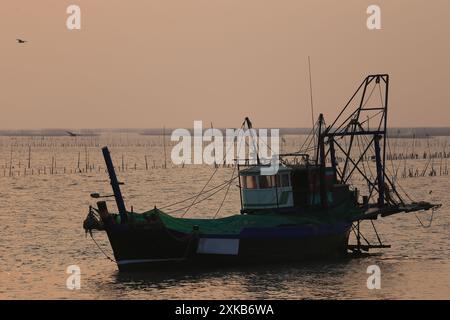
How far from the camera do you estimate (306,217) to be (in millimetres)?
64125

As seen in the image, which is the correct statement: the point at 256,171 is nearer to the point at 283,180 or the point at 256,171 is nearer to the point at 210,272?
the point at 283,180

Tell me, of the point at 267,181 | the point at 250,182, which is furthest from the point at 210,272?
the point at 267,181

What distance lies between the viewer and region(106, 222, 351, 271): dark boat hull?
58.2 metres

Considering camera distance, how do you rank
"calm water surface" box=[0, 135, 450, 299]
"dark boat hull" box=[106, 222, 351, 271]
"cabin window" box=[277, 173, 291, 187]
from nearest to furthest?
"calm water surface" box=[0, 135, 450, 299], "dark boat hull" box=[106, 222, 351, 271], "cabin window" box=[277, 173, 291, 187]

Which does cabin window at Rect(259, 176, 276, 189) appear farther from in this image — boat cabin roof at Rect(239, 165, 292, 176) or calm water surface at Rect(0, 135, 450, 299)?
calm water surface at Rect(0, 135, 450, 299)

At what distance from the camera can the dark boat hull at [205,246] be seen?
58.2m

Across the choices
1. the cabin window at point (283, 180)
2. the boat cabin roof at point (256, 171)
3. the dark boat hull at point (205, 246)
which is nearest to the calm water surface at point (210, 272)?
the dark boat hull at point (205, 246)

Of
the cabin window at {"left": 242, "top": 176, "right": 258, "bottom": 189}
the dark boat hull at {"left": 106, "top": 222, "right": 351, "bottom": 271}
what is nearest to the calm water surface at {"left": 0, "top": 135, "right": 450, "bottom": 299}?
the dark boat hull at {"left": 106, "top": 222, "right": 351, "bottom": 271}

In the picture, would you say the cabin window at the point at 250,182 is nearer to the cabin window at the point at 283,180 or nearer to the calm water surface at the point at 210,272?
the cabin window at the point at 283,180

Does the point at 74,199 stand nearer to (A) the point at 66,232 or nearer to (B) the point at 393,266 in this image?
(A) the point at 66,232

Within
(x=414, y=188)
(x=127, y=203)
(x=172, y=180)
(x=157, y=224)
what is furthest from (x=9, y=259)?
(x=172, y=180)

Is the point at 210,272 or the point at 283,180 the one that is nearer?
the point at 210,272

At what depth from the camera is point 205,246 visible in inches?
2328
